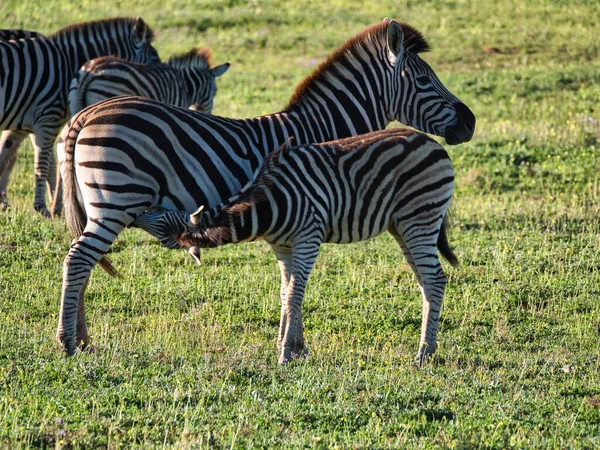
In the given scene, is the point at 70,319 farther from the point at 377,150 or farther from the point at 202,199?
the point at 377,150

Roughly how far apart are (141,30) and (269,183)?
8.58 meters

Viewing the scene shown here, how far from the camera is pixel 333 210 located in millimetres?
8391

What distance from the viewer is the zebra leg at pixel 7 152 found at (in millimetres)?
13805

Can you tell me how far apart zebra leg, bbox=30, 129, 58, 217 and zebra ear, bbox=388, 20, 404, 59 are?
610 centimetres

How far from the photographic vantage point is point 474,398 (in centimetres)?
707

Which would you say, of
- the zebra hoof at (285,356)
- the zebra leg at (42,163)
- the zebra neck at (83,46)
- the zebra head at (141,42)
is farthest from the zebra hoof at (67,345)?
the zebra head at (141,42)

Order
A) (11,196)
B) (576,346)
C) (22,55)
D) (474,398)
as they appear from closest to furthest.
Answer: (474,398) → (576,346) → (22,55) → (11,196)

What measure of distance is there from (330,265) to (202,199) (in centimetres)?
362

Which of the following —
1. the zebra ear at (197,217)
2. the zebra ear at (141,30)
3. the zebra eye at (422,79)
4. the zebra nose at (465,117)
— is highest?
the zebra eye at (422,79)

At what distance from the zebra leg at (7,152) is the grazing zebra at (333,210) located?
21.3 ft

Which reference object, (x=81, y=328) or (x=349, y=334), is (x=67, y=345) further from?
(x=349, y=334)

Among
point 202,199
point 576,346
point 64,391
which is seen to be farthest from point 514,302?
point 64,391

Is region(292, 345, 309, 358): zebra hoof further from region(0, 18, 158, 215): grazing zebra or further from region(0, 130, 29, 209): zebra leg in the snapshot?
region(0, 130, 29, 209): zebra leg

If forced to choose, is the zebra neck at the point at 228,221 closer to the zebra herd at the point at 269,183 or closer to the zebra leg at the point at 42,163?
the zebra herd at the point at 269,183
